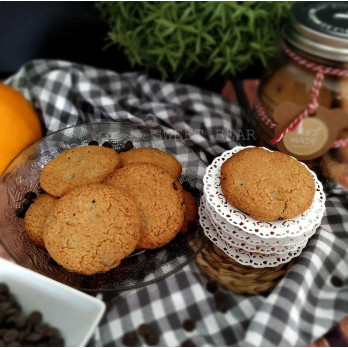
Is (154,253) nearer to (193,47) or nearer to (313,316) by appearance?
(313,316)

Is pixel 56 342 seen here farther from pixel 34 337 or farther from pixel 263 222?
pixel 263 222

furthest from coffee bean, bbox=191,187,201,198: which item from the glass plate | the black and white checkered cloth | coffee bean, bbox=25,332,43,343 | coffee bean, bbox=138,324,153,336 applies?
coffee bean, bbox=25,332,43,343

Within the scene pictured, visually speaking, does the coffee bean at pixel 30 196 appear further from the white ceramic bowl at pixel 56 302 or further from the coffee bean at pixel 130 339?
the coffee bean at pixel 130 339

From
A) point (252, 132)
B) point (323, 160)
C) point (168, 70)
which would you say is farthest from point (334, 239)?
point (168, 70)

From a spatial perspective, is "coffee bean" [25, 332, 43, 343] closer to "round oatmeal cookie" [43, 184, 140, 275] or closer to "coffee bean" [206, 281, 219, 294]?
"round oatmeal cookie" [43, 184, 140, 275]

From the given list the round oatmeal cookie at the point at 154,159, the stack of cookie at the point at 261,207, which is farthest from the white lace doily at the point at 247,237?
the round oatmeal cookie at the point at 154,159
